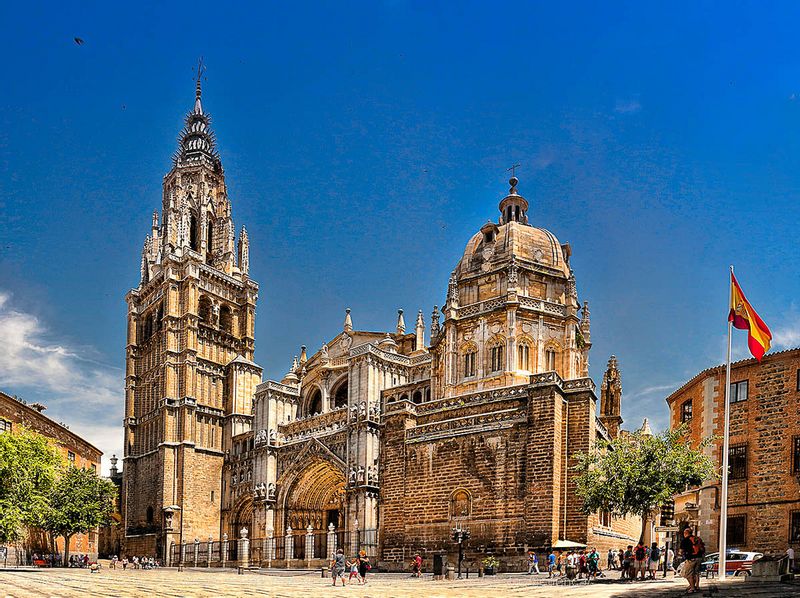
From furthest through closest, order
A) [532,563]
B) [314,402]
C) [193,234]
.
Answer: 1. [193,234]
2. [314,402]
3. [532,563]

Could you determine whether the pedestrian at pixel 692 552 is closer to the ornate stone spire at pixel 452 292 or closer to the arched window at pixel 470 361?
the arched window at pixel 470 361

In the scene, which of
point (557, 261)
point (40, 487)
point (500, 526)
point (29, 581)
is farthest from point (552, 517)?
point (40, 487)

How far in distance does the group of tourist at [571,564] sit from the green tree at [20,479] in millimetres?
21113

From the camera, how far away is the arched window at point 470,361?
4538 cm

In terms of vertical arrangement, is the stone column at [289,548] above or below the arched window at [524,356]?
below

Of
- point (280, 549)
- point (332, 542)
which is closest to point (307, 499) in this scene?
point (280, 549)

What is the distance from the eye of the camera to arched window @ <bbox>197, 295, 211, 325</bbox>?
6525cm

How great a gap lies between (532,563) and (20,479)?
22.0 meters

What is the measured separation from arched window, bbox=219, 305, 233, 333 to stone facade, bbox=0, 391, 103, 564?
12.9 metres

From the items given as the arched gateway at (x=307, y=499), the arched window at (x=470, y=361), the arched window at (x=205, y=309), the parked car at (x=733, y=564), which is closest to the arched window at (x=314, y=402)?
the arched gateway at (x=307, y=499)

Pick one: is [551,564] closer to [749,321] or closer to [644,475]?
[644,475]

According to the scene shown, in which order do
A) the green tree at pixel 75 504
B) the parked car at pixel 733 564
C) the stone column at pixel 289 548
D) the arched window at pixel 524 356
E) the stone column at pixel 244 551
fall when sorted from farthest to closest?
1. the green tree at pixel 75 504
2. the stone column at pixel 244 551
3. the stone column at pixel 289 548
4. the arched window at pixel 524 356
5. the parked car at pixel 733 564

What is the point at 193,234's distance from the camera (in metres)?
69.2

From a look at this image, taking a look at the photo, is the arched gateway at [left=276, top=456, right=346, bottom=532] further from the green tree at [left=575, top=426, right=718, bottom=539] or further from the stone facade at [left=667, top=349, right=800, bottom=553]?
the green tree at [left=575, top=426, right=718, bottom=539]
